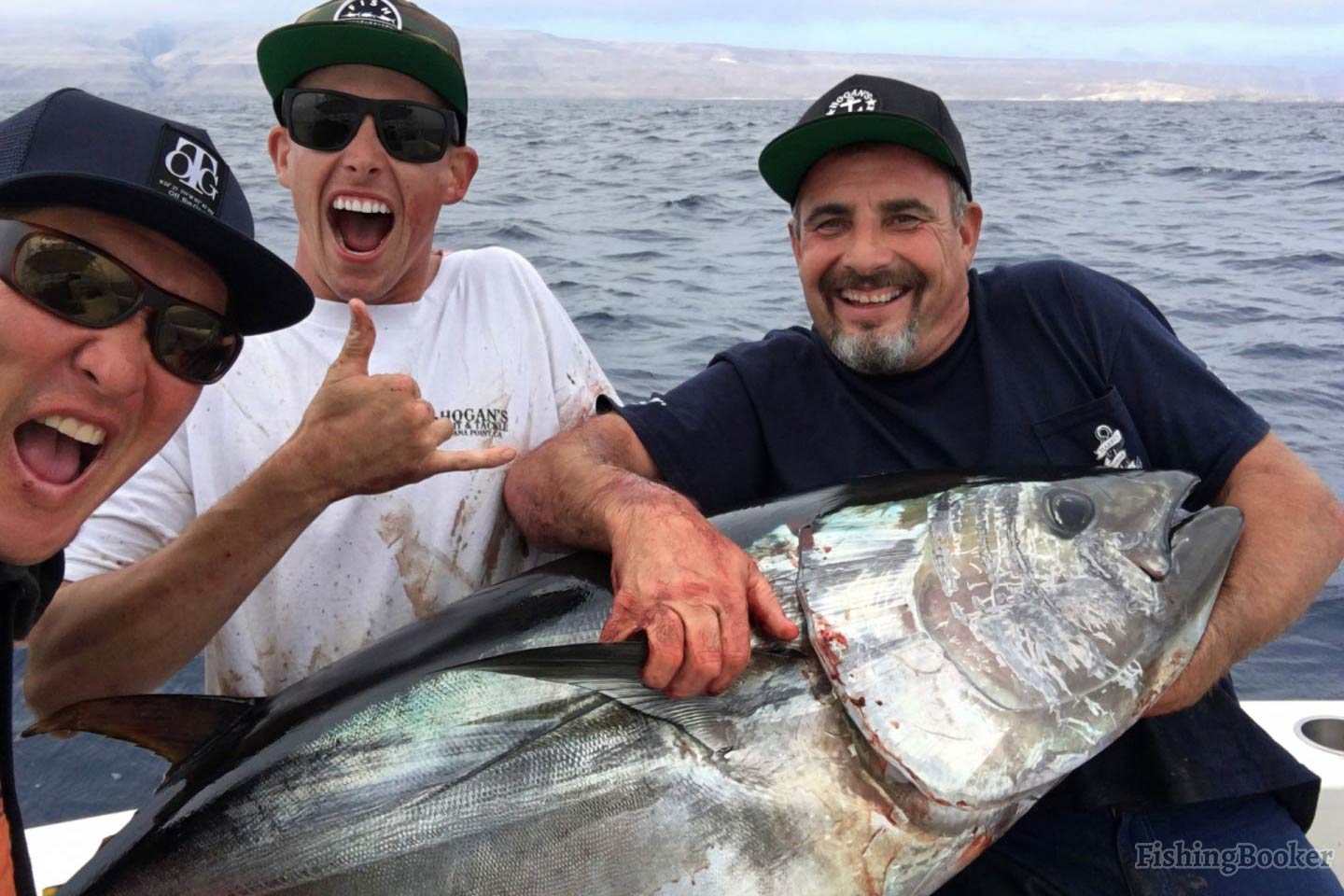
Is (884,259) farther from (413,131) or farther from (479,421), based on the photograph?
(413,131)

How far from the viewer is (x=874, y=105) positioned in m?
2.82

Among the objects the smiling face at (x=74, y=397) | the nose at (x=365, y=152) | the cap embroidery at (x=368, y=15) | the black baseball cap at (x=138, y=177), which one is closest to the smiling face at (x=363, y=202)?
the nose at (x=365, y=152)

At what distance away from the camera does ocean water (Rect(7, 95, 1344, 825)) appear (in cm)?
457

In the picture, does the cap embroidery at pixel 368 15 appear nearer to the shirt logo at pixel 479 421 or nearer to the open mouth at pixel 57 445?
the shirt logo at pixel 479 421

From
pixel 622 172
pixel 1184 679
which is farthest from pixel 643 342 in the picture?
pixel 622 172

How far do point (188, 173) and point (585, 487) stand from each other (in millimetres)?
966

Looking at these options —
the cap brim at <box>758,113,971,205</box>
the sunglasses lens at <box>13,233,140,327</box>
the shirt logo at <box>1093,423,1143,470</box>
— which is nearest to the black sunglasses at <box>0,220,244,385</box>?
the sunglasses lens at <box>13,233,140,327</box>

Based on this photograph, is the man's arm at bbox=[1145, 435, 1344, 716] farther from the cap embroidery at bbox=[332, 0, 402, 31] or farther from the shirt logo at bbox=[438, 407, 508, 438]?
the cap embroidery at bbox=[332, 0, 402, 31]

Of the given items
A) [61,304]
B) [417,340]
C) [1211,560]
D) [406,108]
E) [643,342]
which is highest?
[406,108]

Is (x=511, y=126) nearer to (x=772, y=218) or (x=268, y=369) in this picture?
(x=772, y=218)

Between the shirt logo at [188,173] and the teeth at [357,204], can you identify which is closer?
the shirt logo at [188,173]

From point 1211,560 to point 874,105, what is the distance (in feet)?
4.69

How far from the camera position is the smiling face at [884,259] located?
282 centimetres

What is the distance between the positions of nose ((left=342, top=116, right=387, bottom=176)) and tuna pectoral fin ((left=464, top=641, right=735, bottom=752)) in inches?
56.7
